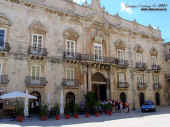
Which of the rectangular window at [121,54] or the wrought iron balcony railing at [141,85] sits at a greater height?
the rectangular window at [121,54]

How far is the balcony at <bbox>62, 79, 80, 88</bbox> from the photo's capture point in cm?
1965

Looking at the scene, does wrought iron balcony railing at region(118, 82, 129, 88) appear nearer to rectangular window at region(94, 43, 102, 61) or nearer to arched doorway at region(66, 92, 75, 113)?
rectangular window at region(94, 43, 102, 61)

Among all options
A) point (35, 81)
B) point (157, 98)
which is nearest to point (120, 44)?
point (157, 98)

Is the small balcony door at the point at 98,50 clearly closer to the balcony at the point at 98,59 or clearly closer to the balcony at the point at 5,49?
the balcony at the point at 98,59

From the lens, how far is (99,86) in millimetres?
23484

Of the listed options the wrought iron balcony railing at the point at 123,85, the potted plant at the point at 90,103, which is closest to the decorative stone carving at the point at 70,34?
the potted plant at the point at 90,103

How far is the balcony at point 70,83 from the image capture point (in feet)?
64.5

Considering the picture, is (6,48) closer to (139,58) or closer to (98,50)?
(98,50)

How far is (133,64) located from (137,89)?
3.86 metres

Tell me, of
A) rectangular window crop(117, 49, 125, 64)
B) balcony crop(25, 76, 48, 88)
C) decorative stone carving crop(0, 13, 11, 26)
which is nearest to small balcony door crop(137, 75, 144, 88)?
rectangular window crop(117, 49, 125, 64)

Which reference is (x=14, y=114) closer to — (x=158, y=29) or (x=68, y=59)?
(x=68, y=59)

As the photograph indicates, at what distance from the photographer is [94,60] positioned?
71.1ft

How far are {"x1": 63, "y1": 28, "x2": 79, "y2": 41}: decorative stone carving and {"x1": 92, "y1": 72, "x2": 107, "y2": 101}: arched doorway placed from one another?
5553mm

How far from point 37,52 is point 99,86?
955 centimetres
